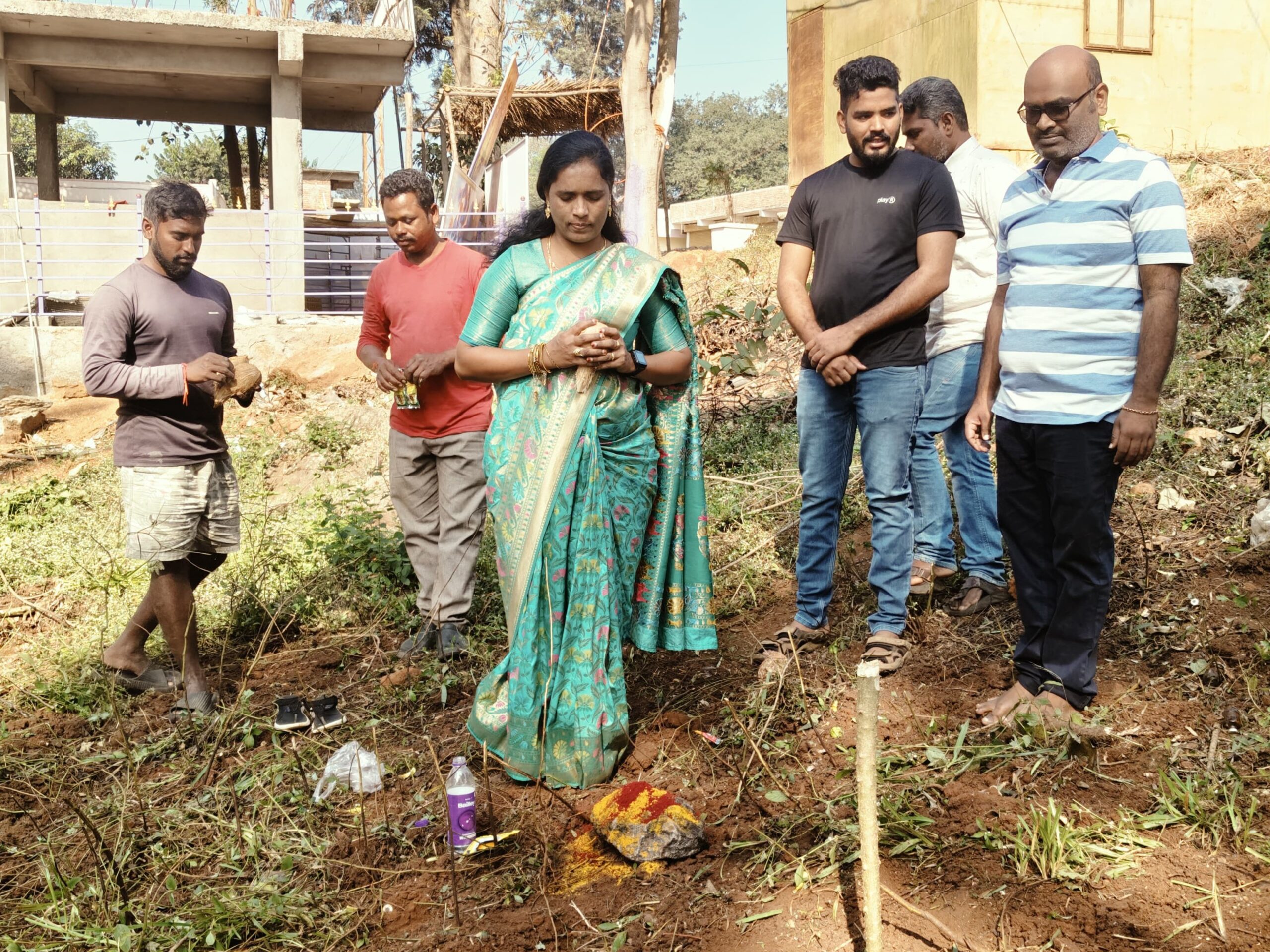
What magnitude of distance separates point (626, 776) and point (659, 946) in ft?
2.92

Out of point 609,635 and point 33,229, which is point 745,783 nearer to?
point 609,635

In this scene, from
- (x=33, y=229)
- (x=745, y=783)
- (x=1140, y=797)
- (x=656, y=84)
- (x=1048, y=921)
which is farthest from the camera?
(x=33, y=229)

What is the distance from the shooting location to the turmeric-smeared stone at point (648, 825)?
9.05 ft

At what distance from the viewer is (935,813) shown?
109 inches

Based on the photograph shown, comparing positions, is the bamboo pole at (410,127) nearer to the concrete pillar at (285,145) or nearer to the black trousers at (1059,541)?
the concrete pillar at (285,145)

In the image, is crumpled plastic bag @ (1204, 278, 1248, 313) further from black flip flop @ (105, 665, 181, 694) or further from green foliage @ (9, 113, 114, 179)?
green foliage @ (9, 113, 114, 179)

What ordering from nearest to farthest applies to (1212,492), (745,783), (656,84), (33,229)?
(745,783), (1212,492), (656,84), (33,229)

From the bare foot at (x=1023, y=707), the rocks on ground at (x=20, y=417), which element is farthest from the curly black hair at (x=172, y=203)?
the rocks on ground at (x=20, y=417)

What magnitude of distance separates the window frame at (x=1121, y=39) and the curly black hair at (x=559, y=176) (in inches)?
319

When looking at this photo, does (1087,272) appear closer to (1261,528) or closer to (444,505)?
(1261,528)

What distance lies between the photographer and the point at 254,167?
17000mm

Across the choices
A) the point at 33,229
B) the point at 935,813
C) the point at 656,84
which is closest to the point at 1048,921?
the point at 935,813

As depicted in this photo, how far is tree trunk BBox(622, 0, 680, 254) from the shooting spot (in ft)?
32.9

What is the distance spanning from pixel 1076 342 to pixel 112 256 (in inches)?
476
